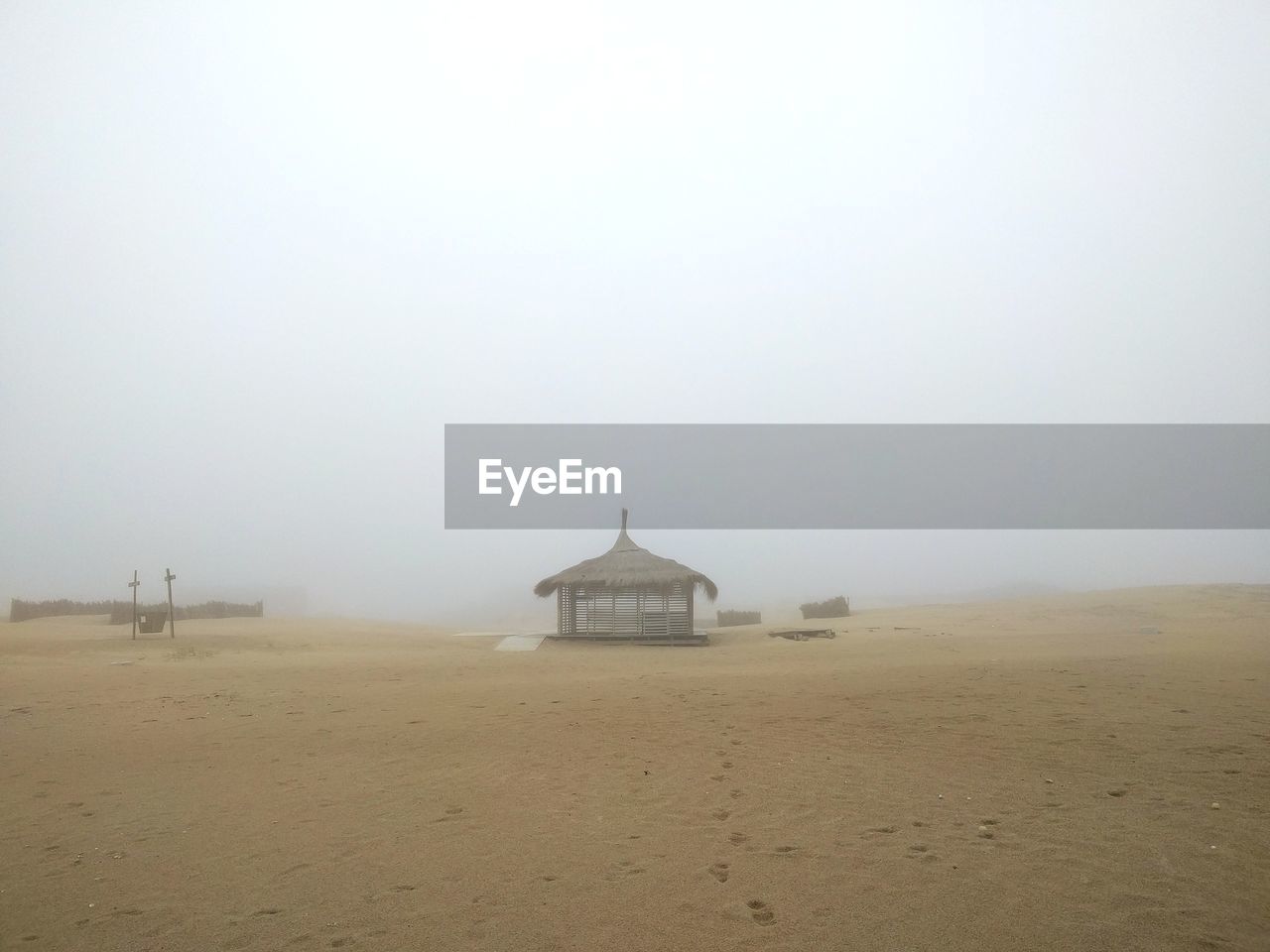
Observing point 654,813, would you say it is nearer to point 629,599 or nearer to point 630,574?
point 630,574

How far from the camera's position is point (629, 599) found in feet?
87.7

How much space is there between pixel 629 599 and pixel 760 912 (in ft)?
73.2

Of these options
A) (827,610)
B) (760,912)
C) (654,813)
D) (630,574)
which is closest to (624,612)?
(630,574)

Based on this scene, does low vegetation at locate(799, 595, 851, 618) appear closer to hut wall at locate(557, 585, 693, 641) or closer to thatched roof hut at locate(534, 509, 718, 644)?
thatched roof hut at locate(534, 509, 718, 644)

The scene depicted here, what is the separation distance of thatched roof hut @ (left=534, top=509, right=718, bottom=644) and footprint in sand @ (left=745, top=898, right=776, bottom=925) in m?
21.0

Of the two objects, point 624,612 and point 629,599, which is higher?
point 629,599

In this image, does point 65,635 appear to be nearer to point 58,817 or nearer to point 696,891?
point 58,817

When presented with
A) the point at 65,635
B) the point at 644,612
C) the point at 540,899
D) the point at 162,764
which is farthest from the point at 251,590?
the point at 540,899

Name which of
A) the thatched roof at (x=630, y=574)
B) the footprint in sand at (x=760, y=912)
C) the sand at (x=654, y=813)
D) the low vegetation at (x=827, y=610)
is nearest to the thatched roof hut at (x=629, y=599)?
the thatched roof at (x=630, y=574)

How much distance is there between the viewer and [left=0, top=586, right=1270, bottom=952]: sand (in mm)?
A: 4426

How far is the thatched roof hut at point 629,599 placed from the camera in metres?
26.1

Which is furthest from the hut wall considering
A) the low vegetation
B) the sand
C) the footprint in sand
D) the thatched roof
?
the footprint in sand

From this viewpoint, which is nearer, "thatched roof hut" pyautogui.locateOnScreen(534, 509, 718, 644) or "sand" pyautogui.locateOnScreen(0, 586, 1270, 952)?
"sand" pyautogui.locateOnScreen(0, 586, 1270, 952)

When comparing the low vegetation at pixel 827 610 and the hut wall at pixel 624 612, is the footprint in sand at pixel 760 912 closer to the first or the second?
the hut wall at pixel 624 612
